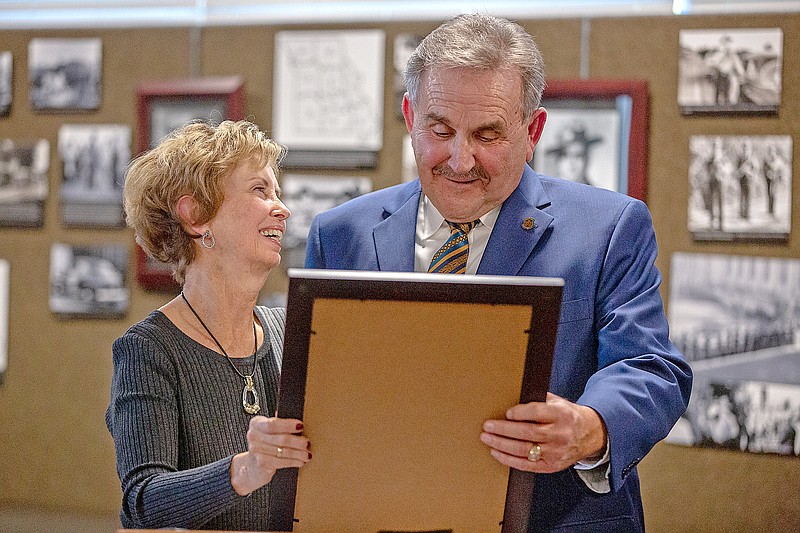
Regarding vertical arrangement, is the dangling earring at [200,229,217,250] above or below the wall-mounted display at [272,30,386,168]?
below

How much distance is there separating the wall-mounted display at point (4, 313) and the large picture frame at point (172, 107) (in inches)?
26.5

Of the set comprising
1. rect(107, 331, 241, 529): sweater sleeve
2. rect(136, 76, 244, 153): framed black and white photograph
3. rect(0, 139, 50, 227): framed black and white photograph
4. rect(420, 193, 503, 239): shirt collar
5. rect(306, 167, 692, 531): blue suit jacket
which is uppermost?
rect(136, 76, 244, 153): framed black and white photograph

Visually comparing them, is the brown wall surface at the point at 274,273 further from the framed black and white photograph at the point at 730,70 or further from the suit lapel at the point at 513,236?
the suit lapel at the point at 513,236

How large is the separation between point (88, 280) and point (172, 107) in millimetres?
865

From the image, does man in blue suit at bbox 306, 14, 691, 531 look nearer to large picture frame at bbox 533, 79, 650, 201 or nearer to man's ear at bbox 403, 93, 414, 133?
man's ear at bbox 403, 93, 414, 133

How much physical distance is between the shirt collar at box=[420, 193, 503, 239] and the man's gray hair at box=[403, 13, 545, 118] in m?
0.24

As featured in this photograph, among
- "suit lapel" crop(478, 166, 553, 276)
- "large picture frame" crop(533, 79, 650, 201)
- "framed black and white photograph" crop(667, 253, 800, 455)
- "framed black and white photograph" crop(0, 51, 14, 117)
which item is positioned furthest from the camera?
"framed black and white photograph" crop(0, 51, 14, 117)

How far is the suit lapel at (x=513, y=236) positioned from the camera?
6.73 feet

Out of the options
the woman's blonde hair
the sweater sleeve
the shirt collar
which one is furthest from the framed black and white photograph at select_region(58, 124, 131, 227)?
the shirt collar

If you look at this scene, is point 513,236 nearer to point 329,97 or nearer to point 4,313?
point 329,97

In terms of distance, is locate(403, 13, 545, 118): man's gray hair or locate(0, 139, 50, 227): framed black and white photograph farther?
locate(0, 139, 50, 227): framed black and white photograph

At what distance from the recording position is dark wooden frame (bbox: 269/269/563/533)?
145 cm

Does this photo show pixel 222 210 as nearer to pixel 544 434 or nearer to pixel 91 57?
pixel 544 434

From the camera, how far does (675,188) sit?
11.8ft
